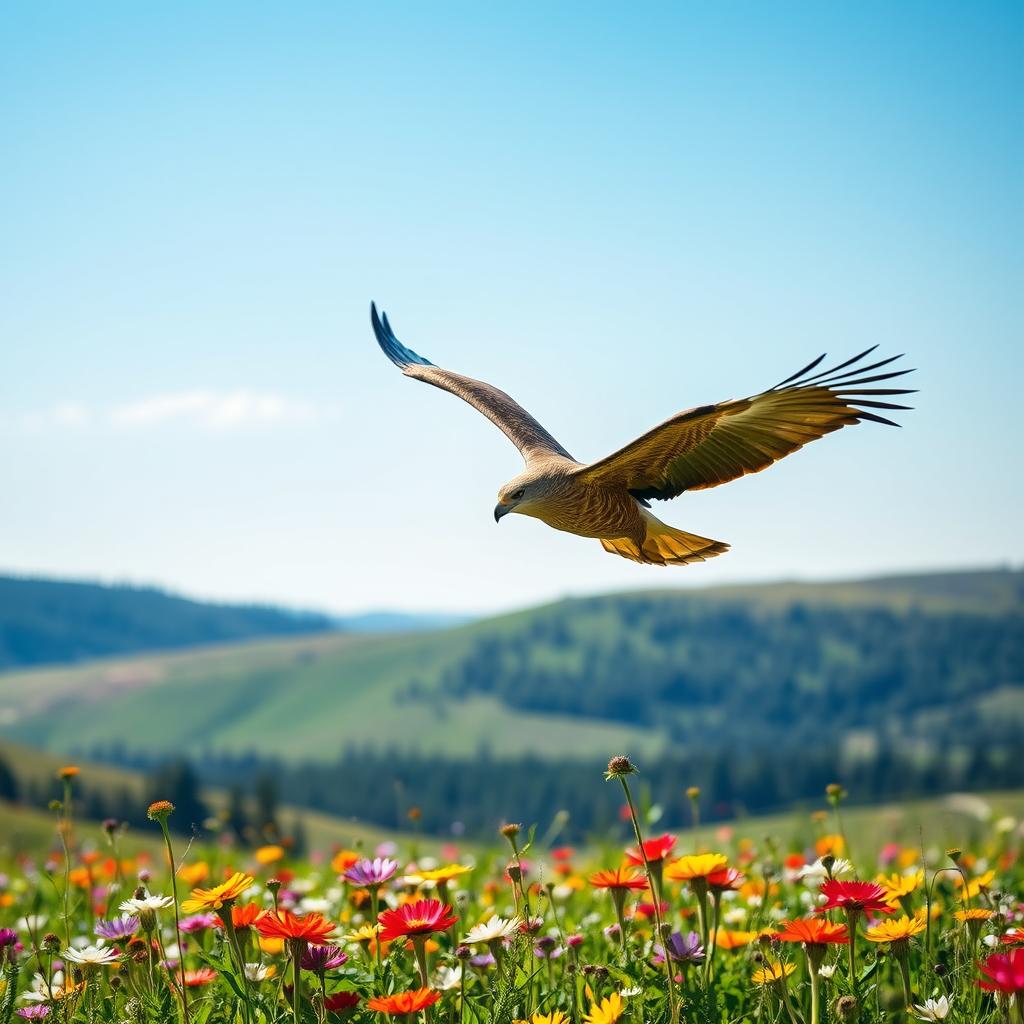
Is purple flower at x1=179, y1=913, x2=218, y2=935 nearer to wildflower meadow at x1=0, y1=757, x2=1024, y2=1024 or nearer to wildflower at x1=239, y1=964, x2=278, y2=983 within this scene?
wildflower meadow at x1=0, y1=757, x2=1024, y2=1024

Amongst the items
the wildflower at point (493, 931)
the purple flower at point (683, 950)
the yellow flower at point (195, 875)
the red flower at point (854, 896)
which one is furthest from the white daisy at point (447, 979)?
the yellow flower at point (195, 875)

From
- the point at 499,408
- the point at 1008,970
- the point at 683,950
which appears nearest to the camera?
the point at 1008,970

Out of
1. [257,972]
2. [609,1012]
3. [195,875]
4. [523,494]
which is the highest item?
[523,494]

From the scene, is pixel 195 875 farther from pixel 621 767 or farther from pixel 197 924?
pixel 621 767

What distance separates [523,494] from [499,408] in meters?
1.70

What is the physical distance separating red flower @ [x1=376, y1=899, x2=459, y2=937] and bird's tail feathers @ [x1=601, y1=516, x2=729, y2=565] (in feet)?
7.42

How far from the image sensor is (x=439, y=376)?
7.31 meters

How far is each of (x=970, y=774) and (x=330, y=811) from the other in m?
95.3

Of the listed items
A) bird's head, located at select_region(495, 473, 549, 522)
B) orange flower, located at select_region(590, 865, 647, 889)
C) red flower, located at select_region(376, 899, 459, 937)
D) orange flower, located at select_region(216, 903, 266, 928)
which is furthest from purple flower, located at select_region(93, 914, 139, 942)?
bird's head, located at select_region(495, 473, 549, 522)

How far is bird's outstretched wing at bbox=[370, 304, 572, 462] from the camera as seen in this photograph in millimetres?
6145

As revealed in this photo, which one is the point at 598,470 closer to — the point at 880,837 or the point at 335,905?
the point at 335,905

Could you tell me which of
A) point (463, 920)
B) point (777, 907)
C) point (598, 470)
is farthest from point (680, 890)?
point (598, 470)

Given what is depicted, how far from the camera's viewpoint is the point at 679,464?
16.9ft

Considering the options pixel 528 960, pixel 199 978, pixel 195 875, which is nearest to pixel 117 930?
pixel 199 978
